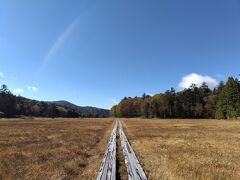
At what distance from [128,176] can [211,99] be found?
132m

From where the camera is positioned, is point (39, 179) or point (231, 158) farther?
point (231, 158)

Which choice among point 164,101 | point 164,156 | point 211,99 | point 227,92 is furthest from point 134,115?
point 164,156

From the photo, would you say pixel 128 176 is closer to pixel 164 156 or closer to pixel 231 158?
pixel 164 156

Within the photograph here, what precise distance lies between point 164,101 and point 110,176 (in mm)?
143358

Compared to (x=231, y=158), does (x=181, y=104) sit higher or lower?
higher

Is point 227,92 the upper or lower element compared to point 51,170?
upper

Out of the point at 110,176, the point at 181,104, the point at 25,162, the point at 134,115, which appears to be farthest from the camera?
the point at 134,115

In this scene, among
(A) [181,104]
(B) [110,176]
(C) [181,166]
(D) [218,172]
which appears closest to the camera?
(B) [110,176]

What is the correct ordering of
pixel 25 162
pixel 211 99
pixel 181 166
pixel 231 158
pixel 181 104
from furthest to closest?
pixel 181 104 < pixel 211 99 < pixel 231 158 < pixel 25 162 < pixel 181 166

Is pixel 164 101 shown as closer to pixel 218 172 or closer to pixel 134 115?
pixel 134 115

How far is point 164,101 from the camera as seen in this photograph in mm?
153000

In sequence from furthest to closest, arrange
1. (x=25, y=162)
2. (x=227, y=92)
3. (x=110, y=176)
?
(x=227, y=92) → (x=25, y=162) → (x=110, y=176)

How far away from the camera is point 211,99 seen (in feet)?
447

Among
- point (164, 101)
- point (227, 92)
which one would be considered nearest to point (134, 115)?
point (164, 101)
